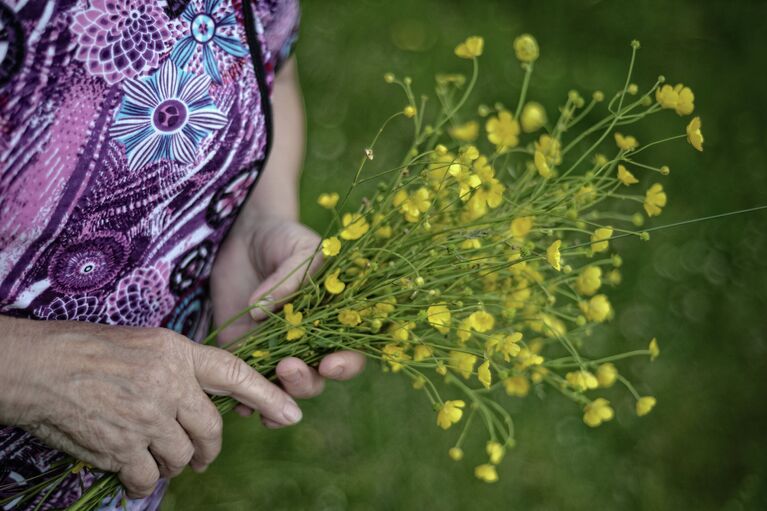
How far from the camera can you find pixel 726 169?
7.55 feet

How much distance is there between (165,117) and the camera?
75cm

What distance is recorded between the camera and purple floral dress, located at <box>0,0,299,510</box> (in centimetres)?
68

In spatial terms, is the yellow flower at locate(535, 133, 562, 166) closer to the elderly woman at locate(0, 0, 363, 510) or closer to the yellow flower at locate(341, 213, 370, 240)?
the yellow flower at locate(341, 213, 370, 240)

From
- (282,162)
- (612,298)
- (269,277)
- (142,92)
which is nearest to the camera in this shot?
(142,92)

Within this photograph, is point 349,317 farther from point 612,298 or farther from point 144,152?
point 612,298

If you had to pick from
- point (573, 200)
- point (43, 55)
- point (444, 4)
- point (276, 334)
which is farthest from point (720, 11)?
point (43, 55)

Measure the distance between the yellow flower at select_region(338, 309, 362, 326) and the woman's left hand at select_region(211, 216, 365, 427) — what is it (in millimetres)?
81

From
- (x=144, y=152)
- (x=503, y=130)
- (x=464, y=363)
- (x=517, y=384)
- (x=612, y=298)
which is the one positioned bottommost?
(x=612, y=298)

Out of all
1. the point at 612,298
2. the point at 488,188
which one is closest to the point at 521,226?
the point at 488,188

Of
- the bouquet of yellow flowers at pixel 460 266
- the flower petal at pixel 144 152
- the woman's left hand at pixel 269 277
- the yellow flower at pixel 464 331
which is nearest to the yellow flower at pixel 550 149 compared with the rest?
the bouquet of yellow flowers at pixel 460 266

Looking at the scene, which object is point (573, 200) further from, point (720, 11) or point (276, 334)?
point (720, 11)

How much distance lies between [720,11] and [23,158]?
2.51 m

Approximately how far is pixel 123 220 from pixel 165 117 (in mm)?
125

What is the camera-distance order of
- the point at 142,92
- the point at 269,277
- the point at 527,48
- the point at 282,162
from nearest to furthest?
1. the point at 142,92
2. the point at 527,48
3. the point at 269,277
4. the point at 282,162
